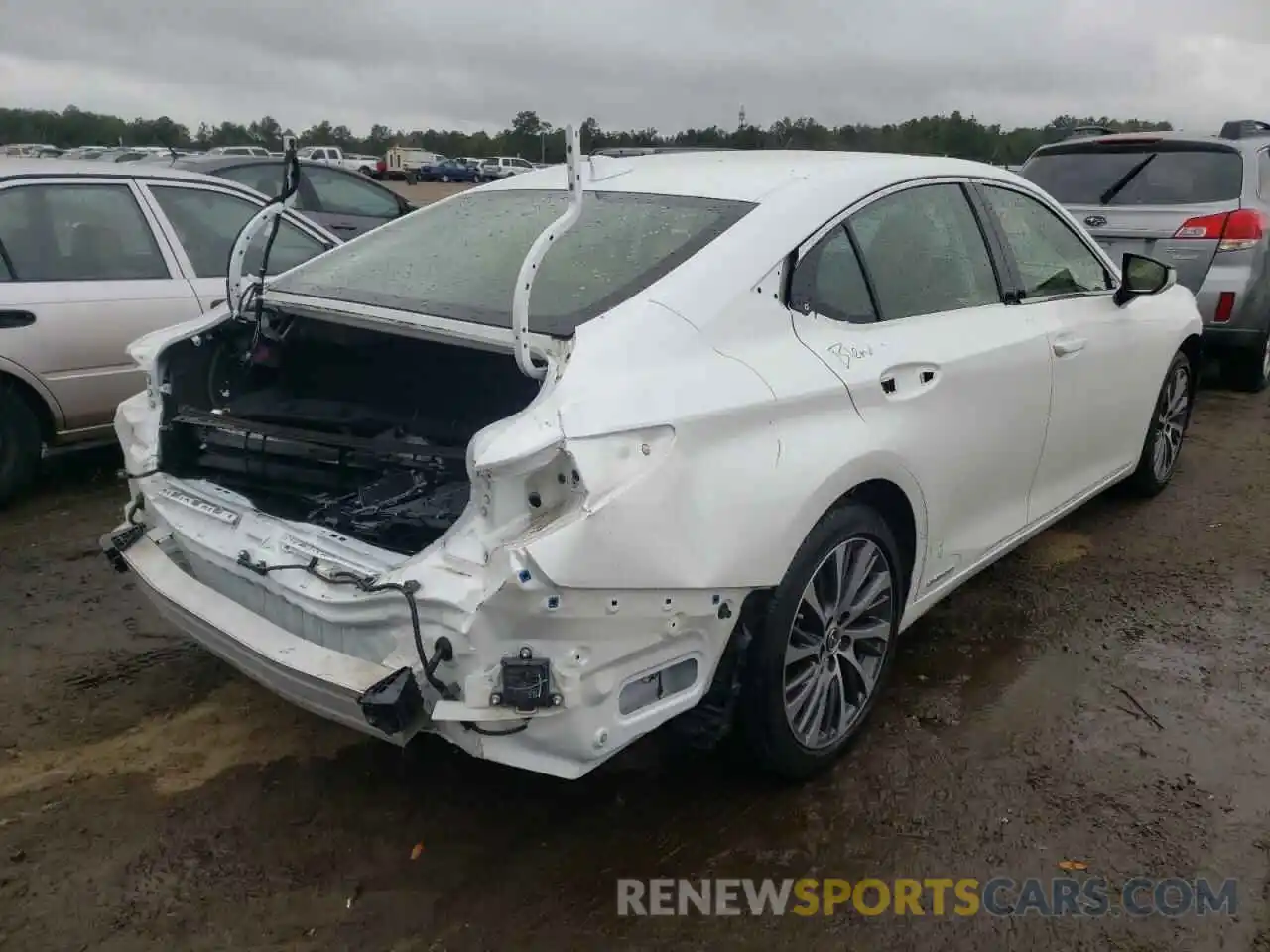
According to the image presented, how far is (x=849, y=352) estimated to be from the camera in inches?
113

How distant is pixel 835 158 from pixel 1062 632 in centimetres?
195

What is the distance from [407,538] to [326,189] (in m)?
7.53

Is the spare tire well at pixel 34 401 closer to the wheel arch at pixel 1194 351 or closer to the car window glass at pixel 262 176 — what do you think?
the car window glass at pixel 262 176

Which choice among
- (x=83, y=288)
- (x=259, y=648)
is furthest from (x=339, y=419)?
(x=83, y=288)

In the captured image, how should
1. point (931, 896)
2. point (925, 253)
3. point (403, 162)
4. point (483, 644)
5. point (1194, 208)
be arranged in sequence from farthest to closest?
1. point (403, 162)
2. point (1194, 208)
3. point (925, 253)
4. point (931, 896)
5. point (483, 644)

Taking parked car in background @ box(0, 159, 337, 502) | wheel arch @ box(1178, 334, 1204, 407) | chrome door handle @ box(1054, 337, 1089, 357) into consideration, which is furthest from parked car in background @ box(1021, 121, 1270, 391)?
parked car in background @ box(0, 159, 337, 502)

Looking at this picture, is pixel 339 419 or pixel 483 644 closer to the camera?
pixel 483 644

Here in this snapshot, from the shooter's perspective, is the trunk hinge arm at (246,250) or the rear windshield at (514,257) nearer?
the rear windshield at (514,257)

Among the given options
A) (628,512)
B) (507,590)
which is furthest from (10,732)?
(628,512)

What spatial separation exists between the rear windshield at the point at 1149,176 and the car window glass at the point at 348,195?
221 inches

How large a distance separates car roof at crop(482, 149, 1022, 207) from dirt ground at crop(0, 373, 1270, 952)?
1641 mm

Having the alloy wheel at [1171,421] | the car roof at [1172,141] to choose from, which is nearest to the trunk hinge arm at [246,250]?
the alloy wheel at [1171,421]

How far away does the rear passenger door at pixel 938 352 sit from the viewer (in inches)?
115

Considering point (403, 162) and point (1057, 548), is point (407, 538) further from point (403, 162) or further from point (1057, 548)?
point (403, 162)
